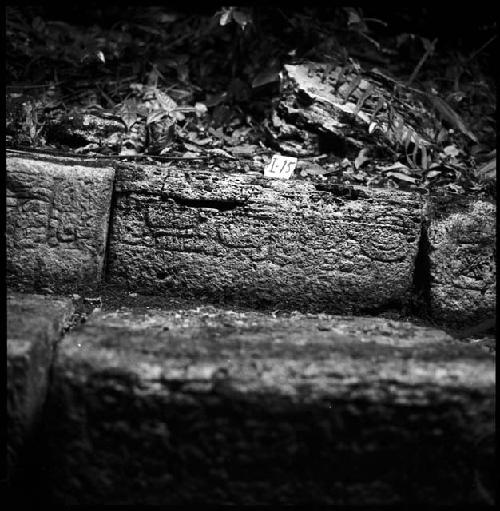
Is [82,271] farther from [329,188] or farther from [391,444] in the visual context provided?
[391,444]

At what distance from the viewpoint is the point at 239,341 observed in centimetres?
94

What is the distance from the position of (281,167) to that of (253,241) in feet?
1.33

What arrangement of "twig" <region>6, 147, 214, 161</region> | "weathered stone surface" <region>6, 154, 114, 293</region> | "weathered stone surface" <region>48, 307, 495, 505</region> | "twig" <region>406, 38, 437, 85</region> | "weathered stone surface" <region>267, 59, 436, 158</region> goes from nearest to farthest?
1. "weathered stone surface" <region>48, 307, 495, 505</region>
2. "weathered stone surface" <region>6, 154, 114, 293</region>
3. "twig" <region>6, 147, 214, 161</region>
4. "weathered stone surface" <region>267, 59, 436, 158</region>
5. "twig" <region>406, 38, 437, 85</region>

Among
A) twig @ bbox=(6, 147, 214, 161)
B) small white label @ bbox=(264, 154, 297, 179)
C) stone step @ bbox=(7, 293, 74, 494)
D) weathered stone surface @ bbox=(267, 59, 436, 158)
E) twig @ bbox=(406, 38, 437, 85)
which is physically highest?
twig @ bbox=(406, 38, 437, 85)

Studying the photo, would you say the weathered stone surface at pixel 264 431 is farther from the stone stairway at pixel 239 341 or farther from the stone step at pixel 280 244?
the stone step at pixel 280 244

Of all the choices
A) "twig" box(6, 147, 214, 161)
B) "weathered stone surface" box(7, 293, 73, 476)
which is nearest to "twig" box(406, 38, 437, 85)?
"twig" box(6, 147, 214, 161)

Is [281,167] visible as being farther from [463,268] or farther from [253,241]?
[463,268]

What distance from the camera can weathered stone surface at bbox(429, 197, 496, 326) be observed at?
1359mm

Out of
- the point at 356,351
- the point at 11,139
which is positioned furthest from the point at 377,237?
the point at 11,139

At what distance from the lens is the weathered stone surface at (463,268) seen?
1.36 meters

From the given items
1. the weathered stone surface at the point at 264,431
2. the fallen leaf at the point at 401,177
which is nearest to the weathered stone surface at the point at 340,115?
the fallen leaf at the point at 401,177

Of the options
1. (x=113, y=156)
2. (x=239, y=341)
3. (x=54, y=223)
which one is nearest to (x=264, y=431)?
(x=239, y=341)

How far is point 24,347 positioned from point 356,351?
2.43 ft

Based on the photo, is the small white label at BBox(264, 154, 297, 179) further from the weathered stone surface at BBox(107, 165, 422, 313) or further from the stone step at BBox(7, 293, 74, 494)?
the stone step at BBox(7, 293, 74, 494)
